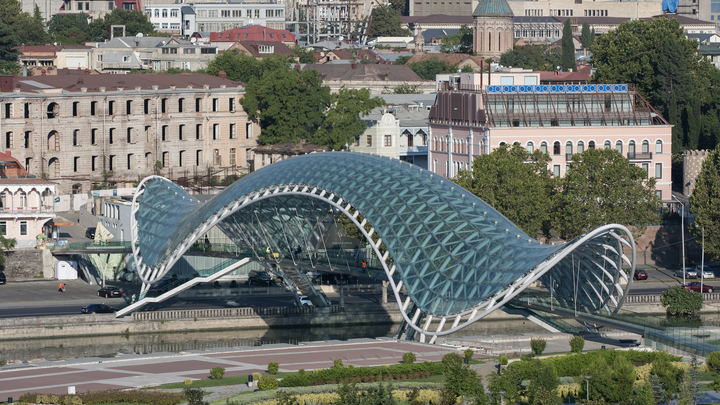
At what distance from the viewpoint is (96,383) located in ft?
258

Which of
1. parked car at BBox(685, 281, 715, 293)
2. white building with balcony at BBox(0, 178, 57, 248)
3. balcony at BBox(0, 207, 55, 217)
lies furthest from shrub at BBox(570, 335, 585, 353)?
balcony at BBox(0, 207, 55, 217)

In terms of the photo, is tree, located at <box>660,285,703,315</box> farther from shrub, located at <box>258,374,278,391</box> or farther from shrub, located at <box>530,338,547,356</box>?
shrub, located at <box>258,374,278,391</box>

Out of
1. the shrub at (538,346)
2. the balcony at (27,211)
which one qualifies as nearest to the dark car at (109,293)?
the balcony at (27,211)

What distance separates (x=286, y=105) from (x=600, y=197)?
219ft

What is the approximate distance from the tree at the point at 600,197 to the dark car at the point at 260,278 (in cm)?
2495

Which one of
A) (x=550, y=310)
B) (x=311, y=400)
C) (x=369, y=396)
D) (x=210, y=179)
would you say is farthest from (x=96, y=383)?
(x=210, y=179)

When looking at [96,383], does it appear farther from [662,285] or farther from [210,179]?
[210,179]

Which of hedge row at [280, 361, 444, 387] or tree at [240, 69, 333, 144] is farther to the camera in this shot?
tree at [240, 69, 333, 144]

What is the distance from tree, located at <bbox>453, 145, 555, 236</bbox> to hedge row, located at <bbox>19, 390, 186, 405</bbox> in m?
54.6

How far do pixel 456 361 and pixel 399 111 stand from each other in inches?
4854

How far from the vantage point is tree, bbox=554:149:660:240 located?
126 metres

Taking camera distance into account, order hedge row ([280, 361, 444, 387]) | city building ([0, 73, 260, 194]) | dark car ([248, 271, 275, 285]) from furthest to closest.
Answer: city building ([0, 73, 260, 194]) < dark car ([248, 271, 275, 285]) < hedge row ([280, 361, 444, 387])

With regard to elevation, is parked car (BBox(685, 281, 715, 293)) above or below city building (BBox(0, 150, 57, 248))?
below

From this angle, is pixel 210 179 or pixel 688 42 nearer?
pixel 210 179
